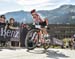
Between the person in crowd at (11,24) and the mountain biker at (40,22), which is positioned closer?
the mountain biker at (40,22)

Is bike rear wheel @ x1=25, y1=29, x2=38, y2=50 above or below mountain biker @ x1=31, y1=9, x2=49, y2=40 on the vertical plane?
below

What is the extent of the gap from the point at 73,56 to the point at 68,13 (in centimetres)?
311

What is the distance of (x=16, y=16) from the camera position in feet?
48.0

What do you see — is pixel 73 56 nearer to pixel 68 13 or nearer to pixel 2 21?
pixel 68 13

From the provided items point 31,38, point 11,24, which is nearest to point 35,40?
point 31,38

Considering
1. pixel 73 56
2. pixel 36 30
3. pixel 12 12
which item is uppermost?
pixel 12 12

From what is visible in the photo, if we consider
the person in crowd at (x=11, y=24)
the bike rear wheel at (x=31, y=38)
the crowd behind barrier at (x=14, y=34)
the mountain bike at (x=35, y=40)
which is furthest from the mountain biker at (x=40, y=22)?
the person in crowd at (x=11, y=24)

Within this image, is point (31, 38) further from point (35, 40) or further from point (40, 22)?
point (40, 22)

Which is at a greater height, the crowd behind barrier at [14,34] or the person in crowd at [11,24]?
the person in crowd at [11,24]

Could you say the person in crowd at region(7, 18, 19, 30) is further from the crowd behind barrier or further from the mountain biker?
the mountain biker

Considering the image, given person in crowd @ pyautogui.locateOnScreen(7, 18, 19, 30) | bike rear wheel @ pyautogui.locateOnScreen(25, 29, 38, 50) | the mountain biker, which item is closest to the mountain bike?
bike rear wheel @ pyautogui.locateOnScreen(25, 29, 38, 50)

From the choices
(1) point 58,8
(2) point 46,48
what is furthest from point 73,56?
(1) point 58,8

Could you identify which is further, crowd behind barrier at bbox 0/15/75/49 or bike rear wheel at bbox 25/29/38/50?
crowd behind barrier at bbox 0/15/75/49

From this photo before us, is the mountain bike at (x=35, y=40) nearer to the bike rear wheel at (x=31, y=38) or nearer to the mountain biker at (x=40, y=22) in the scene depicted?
the bike rear wheel at (x=31, y=38)
